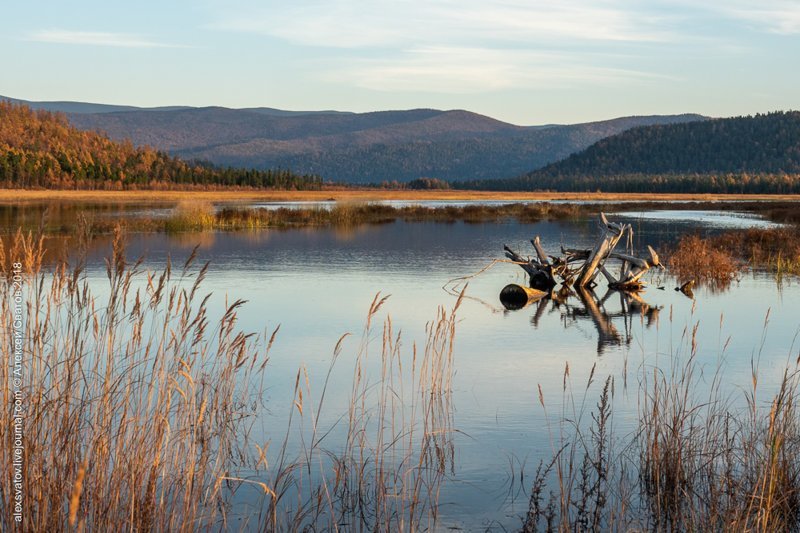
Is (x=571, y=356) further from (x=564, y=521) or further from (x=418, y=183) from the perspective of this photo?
(x=418, y=183)

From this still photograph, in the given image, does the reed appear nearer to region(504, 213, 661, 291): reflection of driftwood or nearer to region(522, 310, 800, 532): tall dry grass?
region(504, 213, 661, 291): reflection of driftwood

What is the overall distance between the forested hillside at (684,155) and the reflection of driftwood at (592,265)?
111703 mm

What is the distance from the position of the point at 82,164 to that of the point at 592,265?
82816 mm

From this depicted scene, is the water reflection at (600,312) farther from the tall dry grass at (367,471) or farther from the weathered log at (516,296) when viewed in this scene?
the tall dry grass at (367,471)

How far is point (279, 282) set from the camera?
21625 millimetres

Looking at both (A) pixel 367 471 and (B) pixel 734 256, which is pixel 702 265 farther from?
(A) pixel 367 471

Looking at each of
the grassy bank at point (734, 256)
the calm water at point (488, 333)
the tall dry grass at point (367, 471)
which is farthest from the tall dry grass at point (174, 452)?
the grassy bank at point (734, 256)

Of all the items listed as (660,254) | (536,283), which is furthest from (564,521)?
(660,254)

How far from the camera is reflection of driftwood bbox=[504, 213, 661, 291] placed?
20.0 metres

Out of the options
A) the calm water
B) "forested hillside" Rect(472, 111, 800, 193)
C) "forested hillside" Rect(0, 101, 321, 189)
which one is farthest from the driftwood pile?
"forested hillside" Rect(472, 111, 800, 193)

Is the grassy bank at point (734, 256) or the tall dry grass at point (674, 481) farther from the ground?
the grassy bank at point (734, 256)

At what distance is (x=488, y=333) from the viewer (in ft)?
48.3

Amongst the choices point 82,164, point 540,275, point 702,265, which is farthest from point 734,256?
point 82,164

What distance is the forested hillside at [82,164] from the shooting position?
85.2 m
